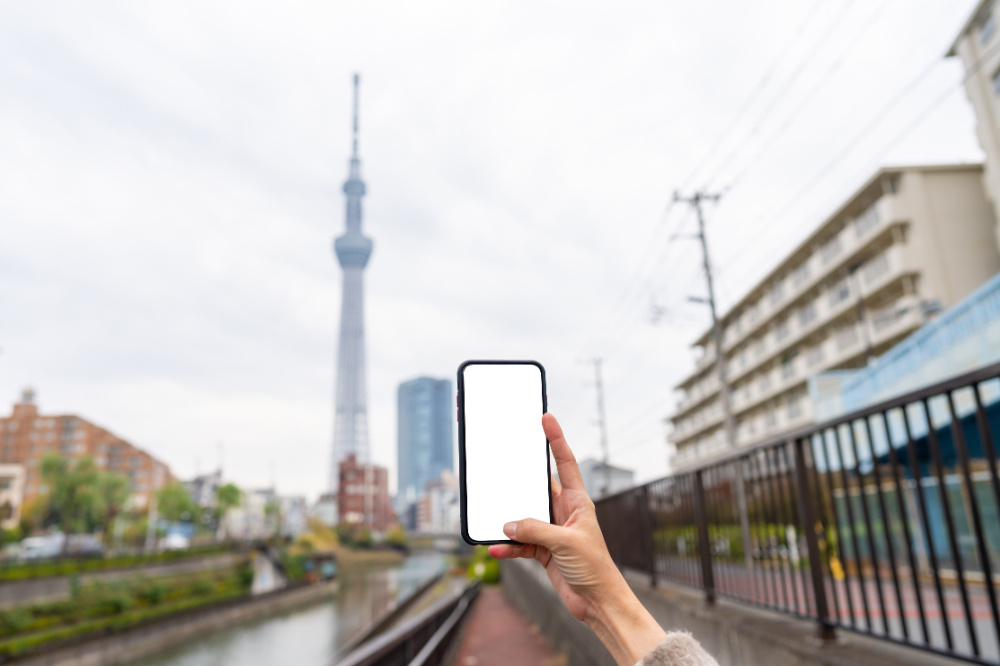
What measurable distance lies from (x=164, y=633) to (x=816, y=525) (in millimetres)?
45027

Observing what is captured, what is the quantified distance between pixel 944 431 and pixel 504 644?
29.8 ft

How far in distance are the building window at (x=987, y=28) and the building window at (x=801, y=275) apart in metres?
15.6

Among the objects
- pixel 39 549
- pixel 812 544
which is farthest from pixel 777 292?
pixel 39 549

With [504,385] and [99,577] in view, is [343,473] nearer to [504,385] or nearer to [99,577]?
[99,577]

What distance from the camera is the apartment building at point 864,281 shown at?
3186 cm

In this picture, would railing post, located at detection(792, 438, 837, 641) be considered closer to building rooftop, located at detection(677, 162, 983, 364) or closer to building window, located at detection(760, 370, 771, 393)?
building rooftop, located at detection(677, 162, 983, 364)

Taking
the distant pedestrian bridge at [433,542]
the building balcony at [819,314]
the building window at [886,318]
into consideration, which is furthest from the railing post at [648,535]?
the distant pedestrian bridge at [433,542]

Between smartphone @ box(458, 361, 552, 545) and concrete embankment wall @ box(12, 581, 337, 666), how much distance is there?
3504 centimetres

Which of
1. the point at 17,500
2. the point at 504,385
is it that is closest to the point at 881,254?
the point at 504,385

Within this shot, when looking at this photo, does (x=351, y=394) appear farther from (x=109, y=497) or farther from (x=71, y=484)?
(x=71, y=484)

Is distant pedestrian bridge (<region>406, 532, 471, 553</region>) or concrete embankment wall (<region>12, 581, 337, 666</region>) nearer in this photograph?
concrete embankment wall (<region>12, 581, 337, 666</region>)

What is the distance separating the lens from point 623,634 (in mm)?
1107

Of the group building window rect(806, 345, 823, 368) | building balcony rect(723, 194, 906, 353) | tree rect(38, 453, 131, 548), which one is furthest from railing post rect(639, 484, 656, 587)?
tree rect(38, 453, 131, 548)

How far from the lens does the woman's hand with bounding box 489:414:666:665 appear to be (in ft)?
3.63
